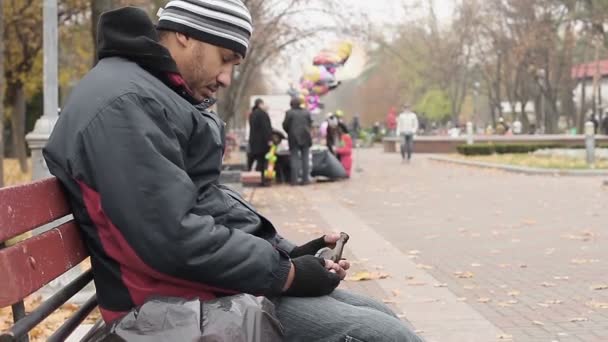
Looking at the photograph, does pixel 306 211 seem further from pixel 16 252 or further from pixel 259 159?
pixel 16 252

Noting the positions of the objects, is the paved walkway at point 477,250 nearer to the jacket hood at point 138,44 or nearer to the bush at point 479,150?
the jacket hood at point 138,44

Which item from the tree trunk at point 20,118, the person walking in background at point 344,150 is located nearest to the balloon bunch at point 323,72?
the person walking in background at point 344,150

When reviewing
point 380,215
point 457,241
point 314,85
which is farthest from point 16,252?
point 314,85

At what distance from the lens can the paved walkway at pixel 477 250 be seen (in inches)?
211

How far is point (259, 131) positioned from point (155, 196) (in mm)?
16077

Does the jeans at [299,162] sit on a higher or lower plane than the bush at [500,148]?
higher

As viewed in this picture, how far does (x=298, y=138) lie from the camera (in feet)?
60.2

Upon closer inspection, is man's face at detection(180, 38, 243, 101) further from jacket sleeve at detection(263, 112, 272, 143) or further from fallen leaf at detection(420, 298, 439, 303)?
jacket sleeve at detection(263, 112, 272, 143)

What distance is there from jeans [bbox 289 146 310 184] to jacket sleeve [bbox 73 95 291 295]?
642 inches

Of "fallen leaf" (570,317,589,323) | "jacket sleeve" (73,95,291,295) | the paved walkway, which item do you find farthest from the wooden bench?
"fallen leaf" (570,317,589,323)

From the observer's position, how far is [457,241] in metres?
9.08

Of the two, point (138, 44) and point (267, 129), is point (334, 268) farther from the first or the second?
point (267, 129)

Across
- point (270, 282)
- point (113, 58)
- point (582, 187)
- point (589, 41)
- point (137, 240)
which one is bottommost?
point (582, 187)

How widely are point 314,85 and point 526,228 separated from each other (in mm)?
15193
